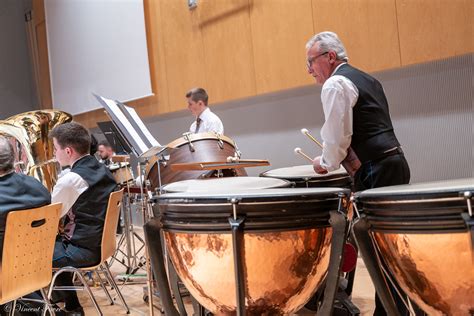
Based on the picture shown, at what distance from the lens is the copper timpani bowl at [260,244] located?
1.35 m

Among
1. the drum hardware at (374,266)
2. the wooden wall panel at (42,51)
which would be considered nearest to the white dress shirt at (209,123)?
the drum hardware at (374,266)

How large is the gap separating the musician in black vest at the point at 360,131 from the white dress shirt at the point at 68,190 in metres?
1.41

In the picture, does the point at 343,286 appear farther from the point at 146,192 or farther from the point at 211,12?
the point at 211,12

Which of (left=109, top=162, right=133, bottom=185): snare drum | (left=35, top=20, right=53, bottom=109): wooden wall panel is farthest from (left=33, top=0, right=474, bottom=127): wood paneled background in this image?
(left=35, top=20, right=53, bottom=109): wooden wall panel

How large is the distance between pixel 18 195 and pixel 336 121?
154 centimetres

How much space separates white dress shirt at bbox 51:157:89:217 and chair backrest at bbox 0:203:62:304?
0.38 m

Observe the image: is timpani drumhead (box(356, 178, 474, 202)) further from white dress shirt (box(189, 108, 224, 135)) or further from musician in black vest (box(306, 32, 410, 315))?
white dress shirt (box(189, 108, 224, 135))

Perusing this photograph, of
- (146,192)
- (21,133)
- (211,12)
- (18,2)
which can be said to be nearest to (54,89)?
(18,2)

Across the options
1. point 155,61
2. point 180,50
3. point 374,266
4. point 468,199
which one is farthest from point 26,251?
point 155,61

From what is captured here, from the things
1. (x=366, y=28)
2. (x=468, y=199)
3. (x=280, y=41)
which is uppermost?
(x=280, y=41)

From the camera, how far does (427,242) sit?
117cm

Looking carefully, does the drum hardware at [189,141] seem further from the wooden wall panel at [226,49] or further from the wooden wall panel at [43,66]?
the wooden wall panel at [43,66]

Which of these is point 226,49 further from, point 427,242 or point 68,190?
point 427,242

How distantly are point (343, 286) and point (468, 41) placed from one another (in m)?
1.85
